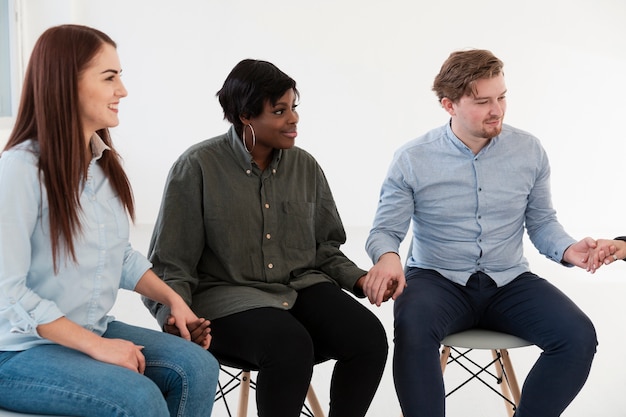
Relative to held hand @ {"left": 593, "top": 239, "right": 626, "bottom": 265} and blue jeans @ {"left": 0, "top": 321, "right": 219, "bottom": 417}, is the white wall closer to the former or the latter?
held hand @ {"left": 593, "top": 239, "right": 626, "bottom": 265}

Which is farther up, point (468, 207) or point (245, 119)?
point (245, 119)

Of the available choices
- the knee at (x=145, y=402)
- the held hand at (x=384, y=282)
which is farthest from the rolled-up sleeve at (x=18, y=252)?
the held hand at (x=384, y=282)

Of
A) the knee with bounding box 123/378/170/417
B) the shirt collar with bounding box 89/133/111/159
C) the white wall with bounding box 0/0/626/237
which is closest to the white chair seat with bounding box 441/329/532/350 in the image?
the knee with bounding box 123/378/170/417

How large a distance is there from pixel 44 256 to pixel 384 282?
941mm

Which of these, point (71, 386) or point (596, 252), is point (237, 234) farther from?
point (596, 252)

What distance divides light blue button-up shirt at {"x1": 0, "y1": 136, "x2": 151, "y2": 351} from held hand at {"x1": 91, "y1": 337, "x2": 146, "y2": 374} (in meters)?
0.10

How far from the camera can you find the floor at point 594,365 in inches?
118

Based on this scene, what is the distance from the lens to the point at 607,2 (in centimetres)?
698

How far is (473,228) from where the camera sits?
Answer: 245 cm

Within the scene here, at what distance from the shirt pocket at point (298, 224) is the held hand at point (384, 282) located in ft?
0.68

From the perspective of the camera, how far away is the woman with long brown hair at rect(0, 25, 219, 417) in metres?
1.56

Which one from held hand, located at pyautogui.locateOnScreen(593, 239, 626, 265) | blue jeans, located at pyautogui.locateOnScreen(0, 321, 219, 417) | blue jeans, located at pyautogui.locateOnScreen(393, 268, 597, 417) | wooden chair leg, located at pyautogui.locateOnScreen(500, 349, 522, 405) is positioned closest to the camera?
blue jeans, located at pyautogui.locateOnScreen(0, 321, 219, 417)

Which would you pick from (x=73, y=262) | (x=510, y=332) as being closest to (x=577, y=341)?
(x=510, y=332)

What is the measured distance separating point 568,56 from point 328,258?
17.3 ft
